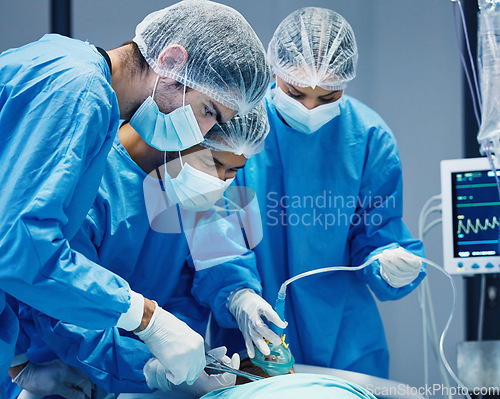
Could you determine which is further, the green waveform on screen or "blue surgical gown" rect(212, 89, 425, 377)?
the green waveform on screen

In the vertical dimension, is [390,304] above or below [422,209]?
below

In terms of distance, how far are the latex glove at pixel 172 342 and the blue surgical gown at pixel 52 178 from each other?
0.17m

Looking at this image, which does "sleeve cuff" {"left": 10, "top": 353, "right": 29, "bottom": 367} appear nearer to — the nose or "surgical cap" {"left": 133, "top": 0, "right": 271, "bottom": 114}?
"surgical cap" {"left": 133, "top": 0, "right": 271, "bottom": 114}

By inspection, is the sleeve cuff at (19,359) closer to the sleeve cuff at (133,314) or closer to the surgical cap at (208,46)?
the sleeve cuff at (133,314)

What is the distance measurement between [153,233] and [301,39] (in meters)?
0.75

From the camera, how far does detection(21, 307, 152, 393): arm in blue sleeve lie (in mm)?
1418

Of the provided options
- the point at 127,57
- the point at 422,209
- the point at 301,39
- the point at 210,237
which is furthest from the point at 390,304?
the point at 127,57

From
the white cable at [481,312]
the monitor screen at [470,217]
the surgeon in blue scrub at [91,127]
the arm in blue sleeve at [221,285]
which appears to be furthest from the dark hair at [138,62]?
the white cable at [481,312]

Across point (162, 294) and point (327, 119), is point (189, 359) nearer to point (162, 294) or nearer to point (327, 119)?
point (162, 294)

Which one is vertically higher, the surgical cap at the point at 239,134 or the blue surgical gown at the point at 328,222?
the surgical cap at the point at 239,134

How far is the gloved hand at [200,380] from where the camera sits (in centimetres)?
143

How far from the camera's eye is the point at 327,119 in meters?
1.79

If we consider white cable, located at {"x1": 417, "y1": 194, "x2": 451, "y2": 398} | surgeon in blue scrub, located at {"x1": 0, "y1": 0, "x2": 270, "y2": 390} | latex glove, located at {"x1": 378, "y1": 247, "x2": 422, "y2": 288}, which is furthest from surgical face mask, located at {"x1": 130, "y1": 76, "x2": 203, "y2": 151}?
white cable, located at {"x1": 417, "y1": 194, "x2": 451, "y2": 398}

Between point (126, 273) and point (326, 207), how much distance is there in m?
0.69
